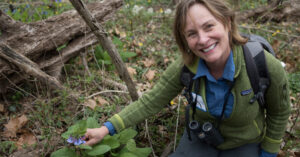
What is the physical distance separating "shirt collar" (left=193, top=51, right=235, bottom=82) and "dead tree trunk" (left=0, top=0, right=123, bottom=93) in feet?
4.43

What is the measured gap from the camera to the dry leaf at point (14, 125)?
2.38 m

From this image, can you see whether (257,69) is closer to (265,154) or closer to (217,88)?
(217,88)

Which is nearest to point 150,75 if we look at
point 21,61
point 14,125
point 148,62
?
point 148,62

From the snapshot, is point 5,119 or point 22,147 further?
point 5,119

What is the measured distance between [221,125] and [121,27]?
311 centimetres

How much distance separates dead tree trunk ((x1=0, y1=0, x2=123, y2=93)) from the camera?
103 inches

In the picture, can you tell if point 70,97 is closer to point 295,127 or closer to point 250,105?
point 250,105

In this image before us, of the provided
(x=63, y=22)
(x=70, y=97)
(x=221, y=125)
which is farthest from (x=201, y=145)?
(x=63, y=22)

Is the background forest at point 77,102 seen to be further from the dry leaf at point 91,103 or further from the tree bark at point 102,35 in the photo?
the tree bark at point 102,35

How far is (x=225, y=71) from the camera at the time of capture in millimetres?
1687

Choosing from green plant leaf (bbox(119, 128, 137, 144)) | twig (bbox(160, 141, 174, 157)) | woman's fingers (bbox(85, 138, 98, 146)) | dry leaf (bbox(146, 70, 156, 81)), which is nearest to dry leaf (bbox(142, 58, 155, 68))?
dry leaf (bbox(146, 70, 156, 81))

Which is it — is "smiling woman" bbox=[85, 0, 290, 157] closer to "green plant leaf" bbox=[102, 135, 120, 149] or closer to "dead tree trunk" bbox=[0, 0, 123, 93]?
"green plant leaf" bbox=[102, 135, 120, 149]

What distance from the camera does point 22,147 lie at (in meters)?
2.25

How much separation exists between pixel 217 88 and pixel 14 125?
205 centimetres
